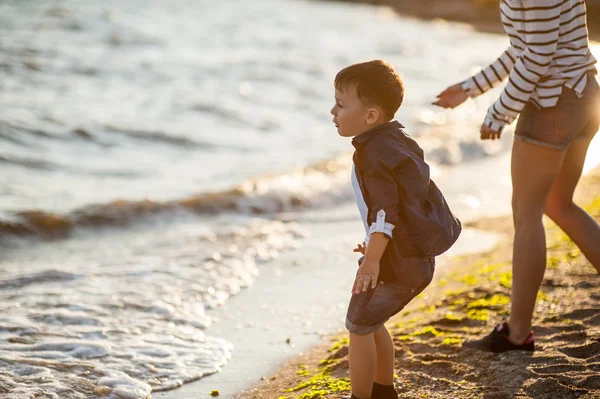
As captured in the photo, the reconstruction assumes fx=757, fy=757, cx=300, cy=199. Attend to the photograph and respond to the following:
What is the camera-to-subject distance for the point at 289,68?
17.8 metres

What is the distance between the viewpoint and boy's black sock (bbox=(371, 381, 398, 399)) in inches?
125

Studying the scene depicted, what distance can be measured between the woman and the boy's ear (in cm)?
77

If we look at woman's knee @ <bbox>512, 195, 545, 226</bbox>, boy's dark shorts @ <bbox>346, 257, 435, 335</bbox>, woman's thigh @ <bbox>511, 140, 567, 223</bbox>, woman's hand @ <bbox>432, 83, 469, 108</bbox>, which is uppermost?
woman's hand @ <bbox>432, 83, 469, 108</bbox>

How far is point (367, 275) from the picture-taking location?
111 inches

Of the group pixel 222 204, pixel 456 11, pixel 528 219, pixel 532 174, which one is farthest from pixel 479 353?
pixel 456 11

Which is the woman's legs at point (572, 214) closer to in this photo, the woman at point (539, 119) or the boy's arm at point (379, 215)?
the woman at point (539, 119)

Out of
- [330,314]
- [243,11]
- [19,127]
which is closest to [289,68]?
[19,127]

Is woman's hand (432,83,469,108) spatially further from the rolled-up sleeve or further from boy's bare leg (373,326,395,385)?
boy's bare leg (373,326,395,385)

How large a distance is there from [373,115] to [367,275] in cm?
61

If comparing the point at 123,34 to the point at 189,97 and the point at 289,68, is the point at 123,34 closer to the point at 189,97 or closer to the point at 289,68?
the point at 289,68

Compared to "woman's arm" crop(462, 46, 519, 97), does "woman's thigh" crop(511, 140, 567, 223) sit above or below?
below

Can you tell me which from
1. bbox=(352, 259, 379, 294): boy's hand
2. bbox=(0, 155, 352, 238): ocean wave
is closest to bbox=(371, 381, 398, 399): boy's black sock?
bbox=(352, 259, 379, 294): boy's hand

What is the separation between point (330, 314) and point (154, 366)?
4.14 feet

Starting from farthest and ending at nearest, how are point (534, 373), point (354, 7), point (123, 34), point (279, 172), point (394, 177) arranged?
1. point (354, 7)
2. point (123, 34)
3. point (279, 172)
4. point (534, 373)
5. point (394, 177)
